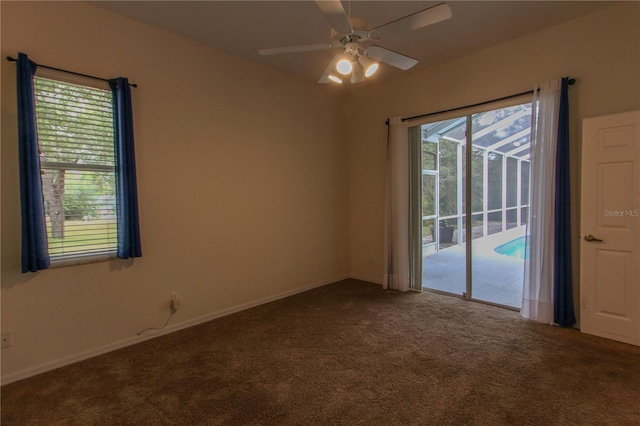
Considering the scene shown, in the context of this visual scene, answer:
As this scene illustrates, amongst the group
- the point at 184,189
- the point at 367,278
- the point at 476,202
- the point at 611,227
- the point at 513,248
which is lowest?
the point at 367,278

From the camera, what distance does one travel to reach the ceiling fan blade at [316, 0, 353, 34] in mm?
1707

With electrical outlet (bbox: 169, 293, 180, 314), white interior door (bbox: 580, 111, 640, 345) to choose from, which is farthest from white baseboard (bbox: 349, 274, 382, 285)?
electrical outlet (bbox: 169, 293, 180, 314)

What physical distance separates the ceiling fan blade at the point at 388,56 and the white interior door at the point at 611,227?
187 cm

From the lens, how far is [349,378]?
238 centimetres

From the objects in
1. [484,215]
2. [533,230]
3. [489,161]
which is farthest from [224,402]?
[489,161]

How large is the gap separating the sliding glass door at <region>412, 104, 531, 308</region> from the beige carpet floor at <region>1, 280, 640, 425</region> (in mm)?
966

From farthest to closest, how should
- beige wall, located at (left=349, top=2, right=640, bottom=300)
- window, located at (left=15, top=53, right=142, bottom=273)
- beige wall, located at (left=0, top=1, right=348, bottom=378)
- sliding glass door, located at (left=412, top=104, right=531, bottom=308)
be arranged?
sliding glass door, located at (left=412, top=104, right=531, bottom=308), beige wall, located at (left=349, top=2, right=640, bottom=300), beige wall, located at (left=0, top=1, right=348, bottom=378), window, located at (left=15, top=53, right=142, bottom=273)

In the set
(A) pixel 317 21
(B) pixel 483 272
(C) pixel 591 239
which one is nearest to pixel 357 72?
(A) pixel 317 21

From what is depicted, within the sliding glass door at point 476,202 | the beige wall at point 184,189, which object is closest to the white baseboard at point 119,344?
the beige wall at point 184,189

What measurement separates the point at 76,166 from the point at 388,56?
2600 mm

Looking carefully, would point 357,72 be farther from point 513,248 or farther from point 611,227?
point 513,248

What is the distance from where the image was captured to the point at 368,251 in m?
4.98

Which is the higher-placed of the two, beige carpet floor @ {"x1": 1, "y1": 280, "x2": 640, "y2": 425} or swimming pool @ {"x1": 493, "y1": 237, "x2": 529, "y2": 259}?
swimming pool @ {"x1": 493, "y1": 237, "x2": 529, "y2": 259}

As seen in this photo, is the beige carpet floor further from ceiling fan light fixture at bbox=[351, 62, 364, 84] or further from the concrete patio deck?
ceiling fan light fixture at bbox=[351, 62, 364, 84]
